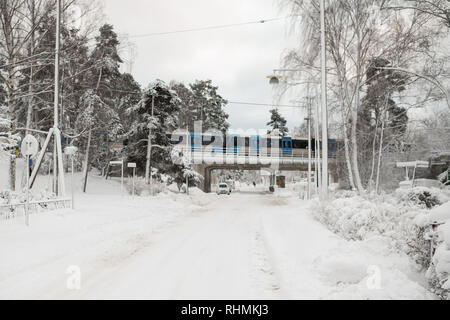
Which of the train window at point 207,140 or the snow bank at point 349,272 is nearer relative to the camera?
the snow bank at point 349,272

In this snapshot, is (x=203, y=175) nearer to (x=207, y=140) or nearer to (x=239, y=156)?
(x=207, y=140)

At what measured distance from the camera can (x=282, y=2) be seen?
1645 centimetres

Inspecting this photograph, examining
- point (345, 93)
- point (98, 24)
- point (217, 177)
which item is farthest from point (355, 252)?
point (217, 177)

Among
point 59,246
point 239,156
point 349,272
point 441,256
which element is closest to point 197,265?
point 349,272

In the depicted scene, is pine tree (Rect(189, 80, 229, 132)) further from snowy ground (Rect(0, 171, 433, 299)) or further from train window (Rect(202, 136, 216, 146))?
snowy ground (Rect(0, 171, 433, 299))

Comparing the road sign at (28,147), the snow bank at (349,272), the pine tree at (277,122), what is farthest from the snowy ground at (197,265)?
the pine tree at (277,122)

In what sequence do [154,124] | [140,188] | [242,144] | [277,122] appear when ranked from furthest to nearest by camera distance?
1. [277,122]
2. [242,144]
3. [154,124]
4. [140,188]

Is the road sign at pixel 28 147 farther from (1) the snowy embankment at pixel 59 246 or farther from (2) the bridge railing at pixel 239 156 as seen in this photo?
(2) the bridge railing at pixel 239 156

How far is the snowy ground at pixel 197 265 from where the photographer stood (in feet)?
14.3

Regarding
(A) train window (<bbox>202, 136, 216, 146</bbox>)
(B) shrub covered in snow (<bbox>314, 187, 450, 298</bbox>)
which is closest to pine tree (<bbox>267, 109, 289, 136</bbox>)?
(A) train window (<bbox>202, 136, 216, 146</bbox>)

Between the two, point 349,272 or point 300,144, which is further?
point 300,144

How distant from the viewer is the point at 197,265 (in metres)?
5.82
